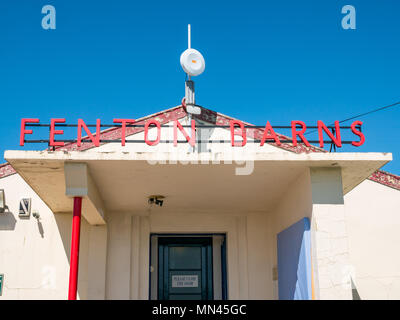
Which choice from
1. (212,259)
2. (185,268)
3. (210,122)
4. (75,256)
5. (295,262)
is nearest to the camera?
(75,256)

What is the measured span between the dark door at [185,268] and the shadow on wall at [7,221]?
3.17m

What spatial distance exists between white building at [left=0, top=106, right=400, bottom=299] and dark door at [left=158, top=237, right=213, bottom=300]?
0.07ft

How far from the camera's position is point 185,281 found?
11.2 meters

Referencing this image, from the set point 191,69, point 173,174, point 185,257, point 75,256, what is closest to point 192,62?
point 191,69

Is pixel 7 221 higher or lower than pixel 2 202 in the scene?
lower

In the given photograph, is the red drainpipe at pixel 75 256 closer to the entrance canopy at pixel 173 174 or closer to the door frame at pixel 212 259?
the entrance canopy at pixel 173 174

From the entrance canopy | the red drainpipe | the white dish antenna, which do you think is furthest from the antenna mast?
the red drainpipe

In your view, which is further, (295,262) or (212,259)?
(212,259)

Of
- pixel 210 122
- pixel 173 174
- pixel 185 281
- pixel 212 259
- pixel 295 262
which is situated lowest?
pixel 185 281

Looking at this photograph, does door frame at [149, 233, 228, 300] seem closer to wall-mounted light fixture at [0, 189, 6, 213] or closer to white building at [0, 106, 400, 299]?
white building at [0, 106, 400, 299]

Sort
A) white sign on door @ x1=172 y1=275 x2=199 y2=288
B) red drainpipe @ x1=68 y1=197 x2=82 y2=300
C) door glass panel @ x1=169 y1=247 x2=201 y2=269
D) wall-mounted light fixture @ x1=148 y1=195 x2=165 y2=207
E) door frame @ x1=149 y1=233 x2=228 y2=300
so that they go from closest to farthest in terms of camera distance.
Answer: red drainpipe @ x1=68 y1=197 x2=82 y2=300, wall-mounted light fixture @ x1=148 y1=195 x2=165 y2=207, door frame @ x1=149 y1=233 x2=228 y2=300, white sign on door @ x1=172 y1=275 x2=199 y2=288, door glass panel @ x1=169 y1=247 x2=201 y2=269

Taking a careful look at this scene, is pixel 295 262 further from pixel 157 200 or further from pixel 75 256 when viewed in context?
pixel 75 256

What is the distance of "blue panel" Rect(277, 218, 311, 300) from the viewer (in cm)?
792

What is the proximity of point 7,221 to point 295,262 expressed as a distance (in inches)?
241
